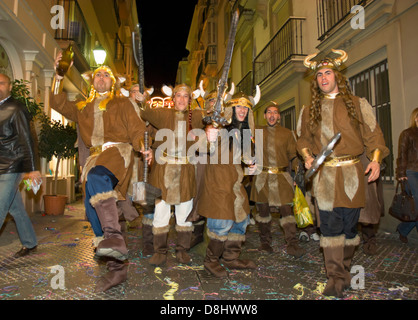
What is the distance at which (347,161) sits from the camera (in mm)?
3182

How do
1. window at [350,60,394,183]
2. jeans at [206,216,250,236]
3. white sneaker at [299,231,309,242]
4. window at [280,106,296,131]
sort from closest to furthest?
jeans at [206,216,250,236], white sneaker at [299,231,309,242], window at [350,60,394,183], window at [280,106,296,131]

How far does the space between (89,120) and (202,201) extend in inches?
60.4

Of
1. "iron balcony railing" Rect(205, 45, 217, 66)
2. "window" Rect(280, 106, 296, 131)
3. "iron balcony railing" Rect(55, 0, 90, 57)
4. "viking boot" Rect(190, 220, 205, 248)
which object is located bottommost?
"viking boot" Rect(190, 220, 205, 248)

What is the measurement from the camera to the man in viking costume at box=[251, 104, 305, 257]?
4.78 meters

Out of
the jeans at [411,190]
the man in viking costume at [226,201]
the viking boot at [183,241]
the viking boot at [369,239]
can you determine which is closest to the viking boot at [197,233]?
the viking boot at [183,241]

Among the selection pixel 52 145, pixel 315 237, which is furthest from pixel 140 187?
pixel 52 145

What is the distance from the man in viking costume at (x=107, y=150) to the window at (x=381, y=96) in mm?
5098

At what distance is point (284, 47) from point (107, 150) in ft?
30.3

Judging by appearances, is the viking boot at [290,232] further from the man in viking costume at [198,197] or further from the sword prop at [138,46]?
the sword prop at [138,46]

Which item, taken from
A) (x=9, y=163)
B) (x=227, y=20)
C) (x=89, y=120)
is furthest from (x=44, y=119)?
(x=227, y=20)

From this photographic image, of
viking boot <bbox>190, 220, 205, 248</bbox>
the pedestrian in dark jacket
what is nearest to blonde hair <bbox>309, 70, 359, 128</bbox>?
viking boot <bbox>190, 220, 205, 248</bbox>

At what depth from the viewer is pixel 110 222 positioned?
303 cm

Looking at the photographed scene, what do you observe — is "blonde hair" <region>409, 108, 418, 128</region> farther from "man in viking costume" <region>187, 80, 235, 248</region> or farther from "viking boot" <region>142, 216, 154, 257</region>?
"viking boot" <region>142, 216, 154, 257</region>

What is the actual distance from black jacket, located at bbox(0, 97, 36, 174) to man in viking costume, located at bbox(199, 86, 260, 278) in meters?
2.35
